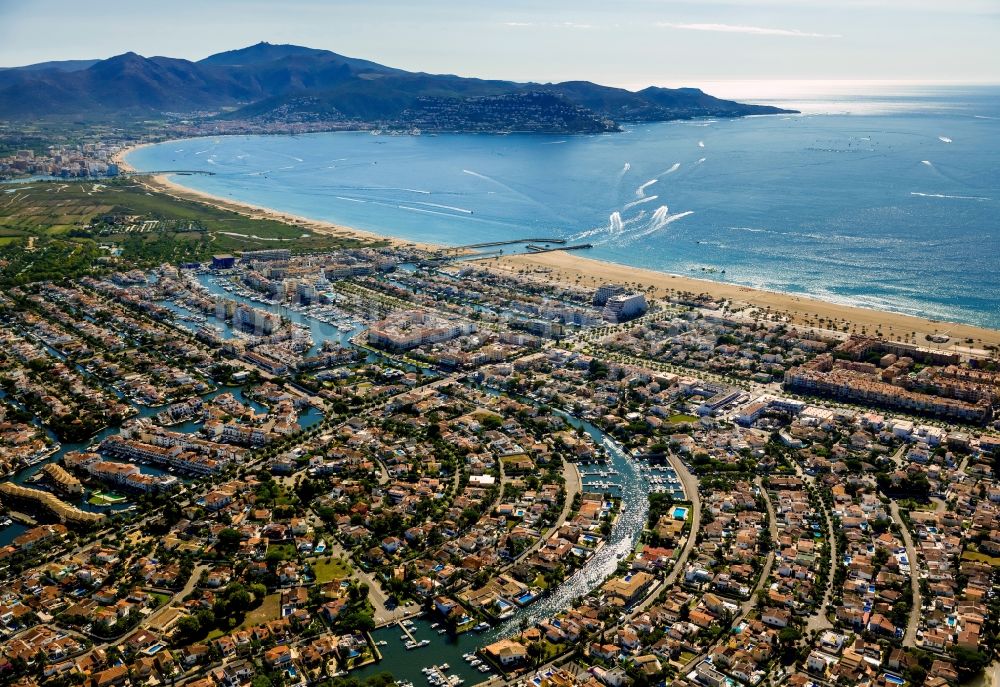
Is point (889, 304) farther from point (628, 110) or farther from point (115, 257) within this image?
point (628, 110)

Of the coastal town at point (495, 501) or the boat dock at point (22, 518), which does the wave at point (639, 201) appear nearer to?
the coastal town at point (495, 501)

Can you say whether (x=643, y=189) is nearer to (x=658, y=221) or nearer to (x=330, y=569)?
(x=658, y=221)

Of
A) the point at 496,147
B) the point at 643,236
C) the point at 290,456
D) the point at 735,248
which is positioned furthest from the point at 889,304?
the point at 496,147

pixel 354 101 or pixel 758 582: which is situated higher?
pixel 354 101

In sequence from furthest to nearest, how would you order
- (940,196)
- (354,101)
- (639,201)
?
(354,101), (639,201), (940,196)

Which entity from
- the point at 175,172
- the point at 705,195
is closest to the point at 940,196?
the point at 705,195

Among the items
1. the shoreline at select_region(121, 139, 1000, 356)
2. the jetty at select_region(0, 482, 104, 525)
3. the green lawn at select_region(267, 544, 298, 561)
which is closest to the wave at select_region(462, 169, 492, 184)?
the shoreline at select_region(121, 139, 1000, 356)

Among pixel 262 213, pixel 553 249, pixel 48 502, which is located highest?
pixel 262 213
